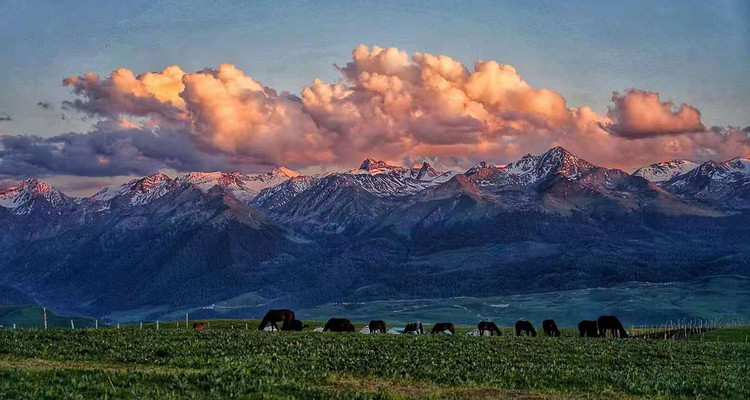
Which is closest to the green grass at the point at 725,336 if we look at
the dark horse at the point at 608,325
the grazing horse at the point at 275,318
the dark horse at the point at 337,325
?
the dark horse at the point at 608,325

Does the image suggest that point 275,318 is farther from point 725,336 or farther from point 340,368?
point 725,336

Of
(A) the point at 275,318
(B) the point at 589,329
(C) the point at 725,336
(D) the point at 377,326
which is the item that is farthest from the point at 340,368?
(C) the point at 725,336

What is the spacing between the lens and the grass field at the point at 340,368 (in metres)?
30.2

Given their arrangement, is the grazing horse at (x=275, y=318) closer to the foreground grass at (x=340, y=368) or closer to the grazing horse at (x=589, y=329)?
the foreground grass at (x=340, y=368)

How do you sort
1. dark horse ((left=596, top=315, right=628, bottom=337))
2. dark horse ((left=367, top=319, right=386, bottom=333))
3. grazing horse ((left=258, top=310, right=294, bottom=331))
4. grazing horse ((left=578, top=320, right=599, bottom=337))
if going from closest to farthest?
grazing horse ((left=258, top=310, right=294, bottom=331)) → grazing horse ((left=578, top=320, right=599, bottom=337)) → dark horse ((left=596, top=315, right=628, bottom=337)) → dark horse ((left=367, top=319, right=386, bottom=333))

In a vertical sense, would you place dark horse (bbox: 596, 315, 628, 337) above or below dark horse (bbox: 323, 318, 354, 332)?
below

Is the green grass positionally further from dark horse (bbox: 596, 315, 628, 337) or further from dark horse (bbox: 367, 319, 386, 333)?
dark horse (bbox: 367, 319, 386, 333)

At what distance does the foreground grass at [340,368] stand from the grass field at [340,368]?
0.07 meters

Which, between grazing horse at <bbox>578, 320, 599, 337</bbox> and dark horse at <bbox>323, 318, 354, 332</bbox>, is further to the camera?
grazing horse at <bbox>578, 320, 599, 337</bbox>

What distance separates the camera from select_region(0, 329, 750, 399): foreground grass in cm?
3019

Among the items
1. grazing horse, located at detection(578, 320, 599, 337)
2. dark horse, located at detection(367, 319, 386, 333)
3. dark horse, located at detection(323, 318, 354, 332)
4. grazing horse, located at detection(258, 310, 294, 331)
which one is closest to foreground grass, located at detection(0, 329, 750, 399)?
grazing horse, located at detection(258, 310, 294, 331)

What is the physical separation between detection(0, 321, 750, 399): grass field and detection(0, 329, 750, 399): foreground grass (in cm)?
7

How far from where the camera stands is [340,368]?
38.9m

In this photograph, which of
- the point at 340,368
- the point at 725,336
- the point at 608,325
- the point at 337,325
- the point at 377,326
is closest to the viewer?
the point at 340,368
